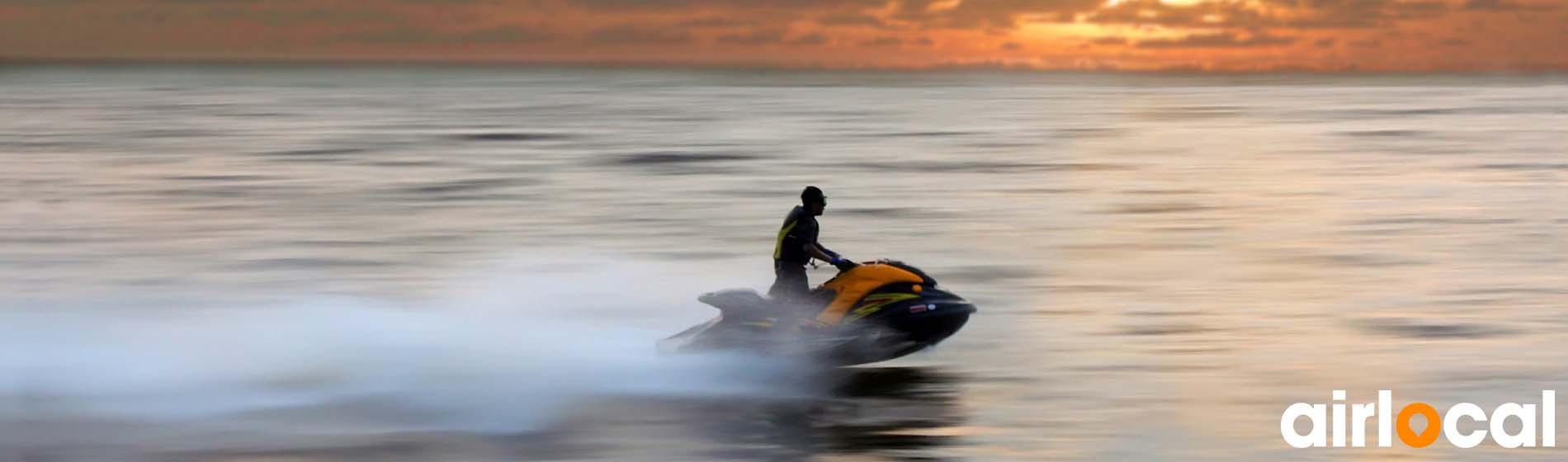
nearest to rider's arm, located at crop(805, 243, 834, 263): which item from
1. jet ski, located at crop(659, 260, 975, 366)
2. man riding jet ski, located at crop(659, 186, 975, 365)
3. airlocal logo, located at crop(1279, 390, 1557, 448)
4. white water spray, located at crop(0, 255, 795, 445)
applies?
man riding jet ski, located at crop(659, 186, 975, 365)

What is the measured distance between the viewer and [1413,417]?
1379 cm

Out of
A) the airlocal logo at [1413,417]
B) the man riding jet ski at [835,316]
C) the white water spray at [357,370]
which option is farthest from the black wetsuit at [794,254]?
the airlocal logo at [1413,417]

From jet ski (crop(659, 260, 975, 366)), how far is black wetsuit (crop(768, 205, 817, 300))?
0.09 meters

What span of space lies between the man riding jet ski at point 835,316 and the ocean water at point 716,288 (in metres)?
0.33

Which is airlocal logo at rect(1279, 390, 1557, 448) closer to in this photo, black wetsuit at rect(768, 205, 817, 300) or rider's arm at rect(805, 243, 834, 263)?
rider's arm at rect(805, 243, 834, 263)

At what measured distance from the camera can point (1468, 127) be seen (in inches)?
3086

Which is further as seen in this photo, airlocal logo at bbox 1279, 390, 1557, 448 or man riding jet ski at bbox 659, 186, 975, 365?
man riding jet ski at bbox 659, 186, 975, 365

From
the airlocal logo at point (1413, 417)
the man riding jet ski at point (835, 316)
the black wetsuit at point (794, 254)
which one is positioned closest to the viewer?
the airlocal logo at point (1413, 417)

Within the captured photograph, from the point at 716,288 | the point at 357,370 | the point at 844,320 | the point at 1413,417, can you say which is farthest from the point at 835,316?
the point at 716,288

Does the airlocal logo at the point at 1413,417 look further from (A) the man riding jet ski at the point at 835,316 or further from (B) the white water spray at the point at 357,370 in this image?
(B) the white water spray at the point at 357,370

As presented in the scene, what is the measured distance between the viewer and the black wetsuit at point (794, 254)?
14062mm

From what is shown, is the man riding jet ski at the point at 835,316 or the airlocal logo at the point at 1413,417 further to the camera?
the man riding jet ski at the point at 835,316

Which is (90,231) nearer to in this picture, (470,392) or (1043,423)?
(470,392)

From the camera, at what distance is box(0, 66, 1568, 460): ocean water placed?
13.4 meters
